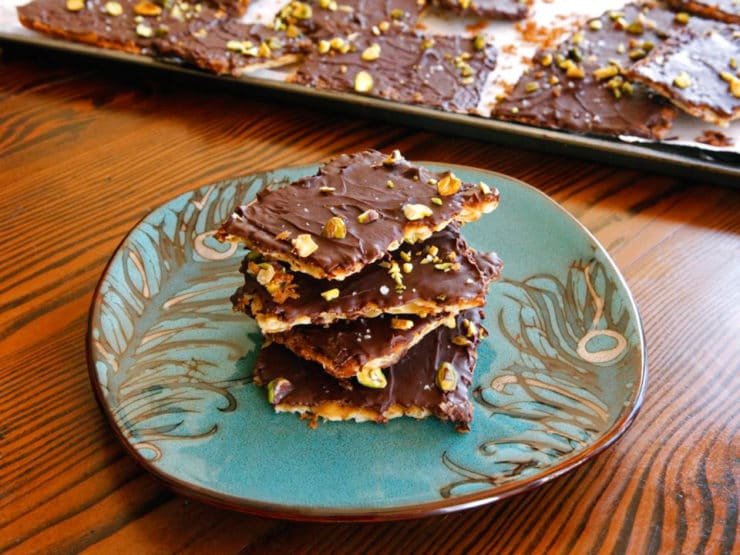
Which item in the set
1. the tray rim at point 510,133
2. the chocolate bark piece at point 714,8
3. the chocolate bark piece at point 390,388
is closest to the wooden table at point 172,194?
the tray rim at point 510,133

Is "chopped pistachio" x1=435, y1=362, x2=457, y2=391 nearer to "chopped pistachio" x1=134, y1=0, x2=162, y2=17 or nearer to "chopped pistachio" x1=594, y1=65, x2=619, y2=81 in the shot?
"chopped pistachio" x1=594, y1=65, x2=619, y2=81

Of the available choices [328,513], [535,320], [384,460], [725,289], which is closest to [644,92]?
[725,289]

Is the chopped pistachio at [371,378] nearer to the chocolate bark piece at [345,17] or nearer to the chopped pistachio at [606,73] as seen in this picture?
the chopped pistachio at [606,73]

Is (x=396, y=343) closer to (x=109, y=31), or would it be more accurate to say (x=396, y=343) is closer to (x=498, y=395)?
(x=498, y=395)

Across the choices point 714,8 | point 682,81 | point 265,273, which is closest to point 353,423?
point 265,273

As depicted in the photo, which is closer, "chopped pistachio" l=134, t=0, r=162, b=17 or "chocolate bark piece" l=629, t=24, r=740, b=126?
"chocolate bark piece" l=629, t=24, r=740, b=126

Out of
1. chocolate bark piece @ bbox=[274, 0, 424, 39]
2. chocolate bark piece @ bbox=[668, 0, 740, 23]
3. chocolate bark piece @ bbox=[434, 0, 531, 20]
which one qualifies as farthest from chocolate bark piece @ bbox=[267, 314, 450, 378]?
chocolate bark piece @ bbox=[668, 0, 740, 23]
